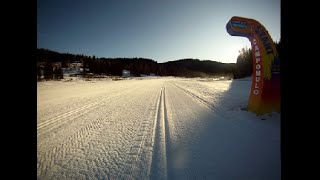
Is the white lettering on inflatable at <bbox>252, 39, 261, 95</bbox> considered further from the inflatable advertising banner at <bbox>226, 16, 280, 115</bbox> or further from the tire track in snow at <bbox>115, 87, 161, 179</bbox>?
the tire track in snow at <bbox>115, 87, 161, 179</bbox>

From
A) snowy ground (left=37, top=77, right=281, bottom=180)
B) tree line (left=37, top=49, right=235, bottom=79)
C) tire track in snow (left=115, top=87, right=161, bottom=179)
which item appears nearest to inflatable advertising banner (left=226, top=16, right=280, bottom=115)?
snowy ground (left=37, top=77, right=281, bottom=180)

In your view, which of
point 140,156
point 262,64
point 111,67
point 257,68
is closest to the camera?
point 140,156

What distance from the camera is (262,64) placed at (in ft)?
19.3

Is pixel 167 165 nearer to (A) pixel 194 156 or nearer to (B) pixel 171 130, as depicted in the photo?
(A) pixel 194 156

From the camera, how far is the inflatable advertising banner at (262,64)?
18.9 ft

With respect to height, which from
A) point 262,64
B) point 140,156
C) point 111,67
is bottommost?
point 140,156

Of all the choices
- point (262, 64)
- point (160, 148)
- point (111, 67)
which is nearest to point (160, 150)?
point (160, 148)

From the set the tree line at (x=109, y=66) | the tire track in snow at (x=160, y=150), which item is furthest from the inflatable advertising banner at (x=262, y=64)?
the tree line at (x=109, y=66)

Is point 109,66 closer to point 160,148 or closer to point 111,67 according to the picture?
point 111,67

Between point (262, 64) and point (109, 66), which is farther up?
point (109, 66)

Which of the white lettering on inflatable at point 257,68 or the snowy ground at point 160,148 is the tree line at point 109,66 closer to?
the snowy ground at point 160,148

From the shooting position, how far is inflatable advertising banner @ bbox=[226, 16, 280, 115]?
576cm
